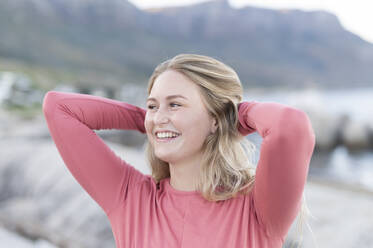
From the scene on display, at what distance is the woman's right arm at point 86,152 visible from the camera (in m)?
1.05

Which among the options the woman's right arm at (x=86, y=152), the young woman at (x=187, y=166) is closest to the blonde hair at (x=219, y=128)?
the young woman at (x=187, y=166)

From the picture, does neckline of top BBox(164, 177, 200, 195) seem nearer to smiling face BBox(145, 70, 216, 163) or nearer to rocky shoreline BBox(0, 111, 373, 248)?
smiling face BBox(145, 70, 216, 163)

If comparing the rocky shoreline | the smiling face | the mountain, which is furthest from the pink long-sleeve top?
the mountain

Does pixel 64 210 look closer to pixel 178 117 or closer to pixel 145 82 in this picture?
pixel 178 117

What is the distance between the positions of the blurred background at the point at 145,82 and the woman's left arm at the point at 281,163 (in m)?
0.23

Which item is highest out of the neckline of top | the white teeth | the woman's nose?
the woman's nose

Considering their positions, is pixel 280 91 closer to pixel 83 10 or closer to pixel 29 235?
pixel 83 10

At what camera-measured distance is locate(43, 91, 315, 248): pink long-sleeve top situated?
0.78m

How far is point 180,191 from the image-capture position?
3.41 feet

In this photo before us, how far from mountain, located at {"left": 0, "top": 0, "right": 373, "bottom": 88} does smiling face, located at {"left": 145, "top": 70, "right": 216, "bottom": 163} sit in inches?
1267

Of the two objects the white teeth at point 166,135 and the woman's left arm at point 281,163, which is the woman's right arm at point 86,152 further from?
the woman's left arm at point 281,163

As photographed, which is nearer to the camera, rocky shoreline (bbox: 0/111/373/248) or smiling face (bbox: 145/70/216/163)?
smiling face (bbox: 145/70/216/163)

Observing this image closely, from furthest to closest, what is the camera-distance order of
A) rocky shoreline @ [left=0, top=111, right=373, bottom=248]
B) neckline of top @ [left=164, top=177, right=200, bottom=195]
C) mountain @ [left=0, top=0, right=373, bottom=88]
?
mountain @ [left=0, top=0, right=373, bottom=88] < rocky shoreline @ [left=0, top=111, right=373, bottom=248] < neckline of top @ [left=164, top=177, right=200, bottom=195]

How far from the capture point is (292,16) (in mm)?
96312
